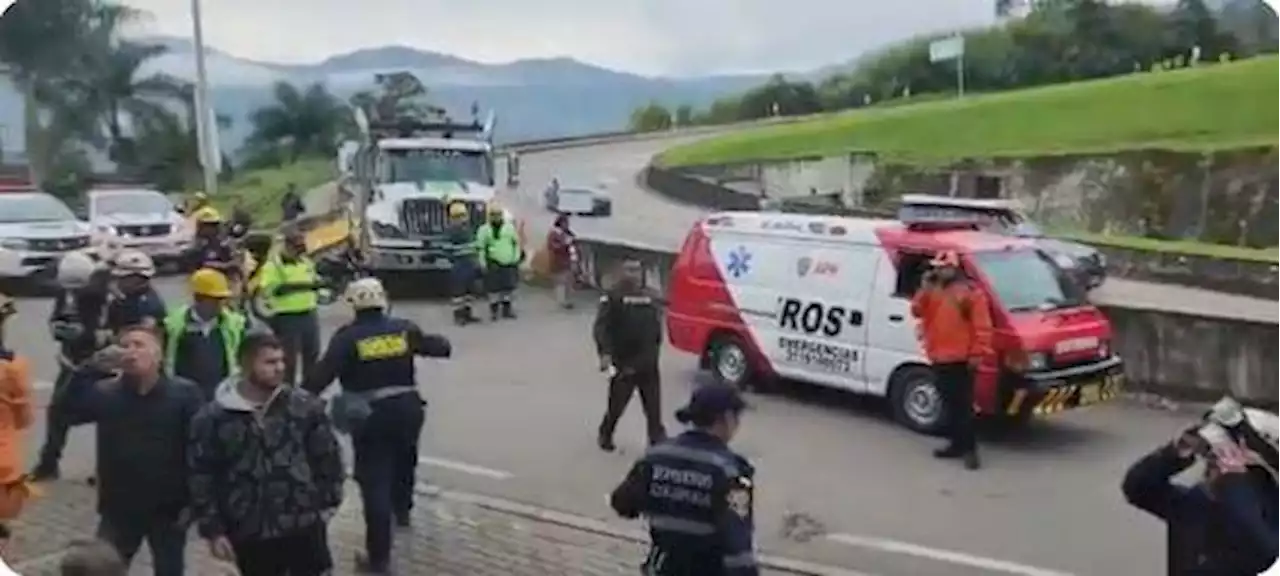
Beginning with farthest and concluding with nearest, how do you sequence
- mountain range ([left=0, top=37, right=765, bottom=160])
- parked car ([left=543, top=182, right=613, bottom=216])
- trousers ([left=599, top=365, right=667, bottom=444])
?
parked car ([left=543, top=182, right=613, bottom=216])
trousers ([left=599, top=365, right=667, bottom=444])
mountain range ([left=0, top=37, right=765, bottom=160])

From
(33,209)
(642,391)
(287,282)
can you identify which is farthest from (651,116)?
(33,209)

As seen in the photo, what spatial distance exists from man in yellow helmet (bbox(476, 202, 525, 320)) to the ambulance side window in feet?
10.6

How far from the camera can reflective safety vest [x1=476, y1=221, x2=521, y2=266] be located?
46.5 feet

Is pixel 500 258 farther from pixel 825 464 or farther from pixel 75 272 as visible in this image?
pixel 75 272

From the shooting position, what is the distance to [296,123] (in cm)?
948

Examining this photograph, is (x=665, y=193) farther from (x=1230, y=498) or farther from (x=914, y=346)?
(x=1230, y=498)

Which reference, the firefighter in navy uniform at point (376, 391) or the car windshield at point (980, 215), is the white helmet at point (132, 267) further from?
the car windshield at point (980, 215)

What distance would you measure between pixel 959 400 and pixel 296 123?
14.0 ft

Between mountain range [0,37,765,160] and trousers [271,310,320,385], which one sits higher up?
mountain range [0,37,765,160]

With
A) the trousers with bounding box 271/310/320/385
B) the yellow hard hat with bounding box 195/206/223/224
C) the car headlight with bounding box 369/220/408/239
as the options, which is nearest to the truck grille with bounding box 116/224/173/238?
the yellow hard hat with bounding box 195/206/223/224

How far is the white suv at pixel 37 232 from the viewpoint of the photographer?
11.2 m

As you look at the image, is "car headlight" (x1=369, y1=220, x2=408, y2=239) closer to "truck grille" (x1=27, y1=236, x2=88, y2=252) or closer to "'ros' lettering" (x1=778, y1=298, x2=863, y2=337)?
"truck grille" (x1=27, y1=236, x2=88, y2=252)

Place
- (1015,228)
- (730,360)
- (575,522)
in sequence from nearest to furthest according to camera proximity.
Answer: (575,522)
(730,360)
(1015,228)

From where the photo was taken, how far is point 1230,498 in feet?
15.4
